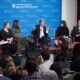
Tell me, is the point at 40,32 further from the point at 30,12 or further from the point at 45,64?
the point at 45,64

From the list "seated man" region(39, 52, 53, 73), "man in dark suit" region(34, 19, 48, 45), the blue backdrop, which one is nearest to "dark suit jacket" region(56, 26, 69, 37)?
"man in dark suit" region(34, 19, 48, 45)

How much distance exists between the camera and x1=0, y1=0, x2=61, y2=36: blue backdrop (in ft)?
47.3

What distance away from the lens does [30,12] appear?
14695 millimetres

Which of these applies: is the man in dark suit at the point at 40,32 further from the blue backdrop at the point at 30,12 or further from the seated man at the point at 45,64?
the seated man at the point at 45,64

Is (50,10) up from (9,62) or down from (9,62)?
up

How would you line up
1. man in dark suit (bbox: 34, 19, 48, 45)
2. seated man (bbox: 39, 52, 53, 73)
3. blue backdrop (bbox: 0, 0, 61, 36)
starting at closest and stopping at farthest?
seated man (bbox: 39, 52, 53, 73) → man in dark suit (bbox: 34, 19, 48, 45) → blue backdrop (bbox: 0, 0, 61, 36)

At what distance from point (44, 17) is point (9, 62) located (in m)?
9.22

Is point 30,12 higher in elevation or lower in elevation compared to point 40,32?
higher

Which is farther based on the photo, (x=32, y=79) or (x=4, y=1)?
(x=4, y=1)

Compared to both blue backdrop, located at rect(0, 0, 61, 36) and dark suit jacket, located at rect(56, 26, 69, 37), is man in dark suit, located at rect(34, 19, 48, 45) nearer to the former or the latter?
dark suit jacket, located at rect(56, 26, 69, 37)

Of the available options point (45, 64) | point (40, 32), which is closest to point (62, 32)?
point (40, 32)

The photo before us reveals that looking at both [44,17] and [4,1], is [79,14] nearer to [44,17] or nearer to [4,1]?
[44,17]

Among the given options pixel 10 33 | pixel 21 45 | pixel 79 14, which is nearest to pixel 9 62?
pixel 21 45

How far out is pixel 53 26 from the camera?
1492cm
